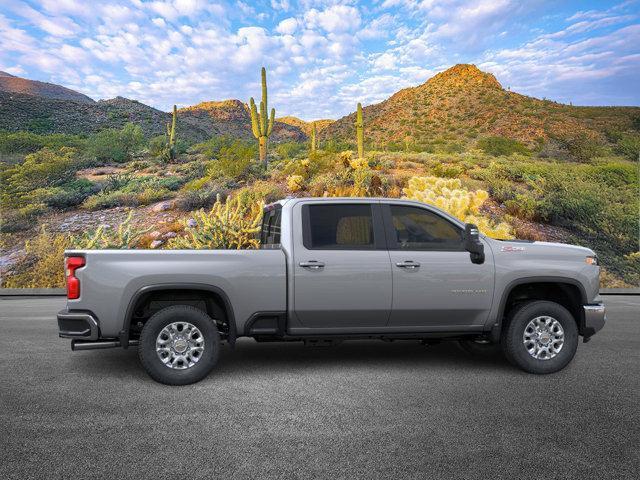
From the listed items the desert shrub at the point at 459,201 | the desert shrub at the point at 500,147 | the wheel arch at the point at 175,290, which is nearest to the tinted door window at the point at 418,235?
the wheel arch at the point at 175,290

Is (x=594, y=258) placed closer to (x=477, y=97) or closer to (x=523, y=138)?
(x=523, y=138)

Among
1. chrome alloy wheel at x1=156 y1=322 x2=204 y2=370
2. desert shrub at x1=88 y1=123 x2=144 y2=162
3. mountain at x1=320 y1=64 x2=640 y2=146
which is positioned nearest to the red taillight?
chrome alloy wheel at x1=156 y1=322 x2=204 y2=370

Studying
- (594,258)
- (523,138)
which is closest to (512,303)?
(594,258)

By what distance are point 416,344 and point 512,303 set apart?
188 cm

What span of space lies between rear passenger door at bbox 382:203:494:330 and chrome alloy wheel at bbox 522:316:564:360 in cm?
57

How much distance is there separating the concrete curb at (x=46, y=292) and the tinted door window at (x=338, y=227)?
1291 cm

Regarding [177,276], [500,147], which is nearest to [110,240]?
[177,276]

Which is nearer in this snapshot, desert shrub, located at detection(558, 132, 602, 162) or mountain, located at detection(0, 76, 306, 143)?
desert shrub, located at detection(558, 132, 602, 162)

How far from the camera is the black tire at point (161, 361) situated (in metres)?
6.10

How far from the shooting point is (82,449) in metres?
4.29

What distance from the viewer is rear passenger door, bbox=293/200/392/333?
6.37 meters

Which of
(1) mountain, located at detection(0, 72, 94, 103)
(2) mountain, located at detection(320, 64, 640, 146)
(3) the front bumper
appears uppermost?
(1) mountain, located at detection(0, 72, 94, 103)

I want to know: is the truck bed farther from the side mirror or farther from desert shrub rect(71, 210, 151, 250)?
desert shrub rect(71, 210, 151, 250)

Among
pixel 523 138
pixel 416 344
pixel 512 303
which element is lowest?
pixel 416 344
